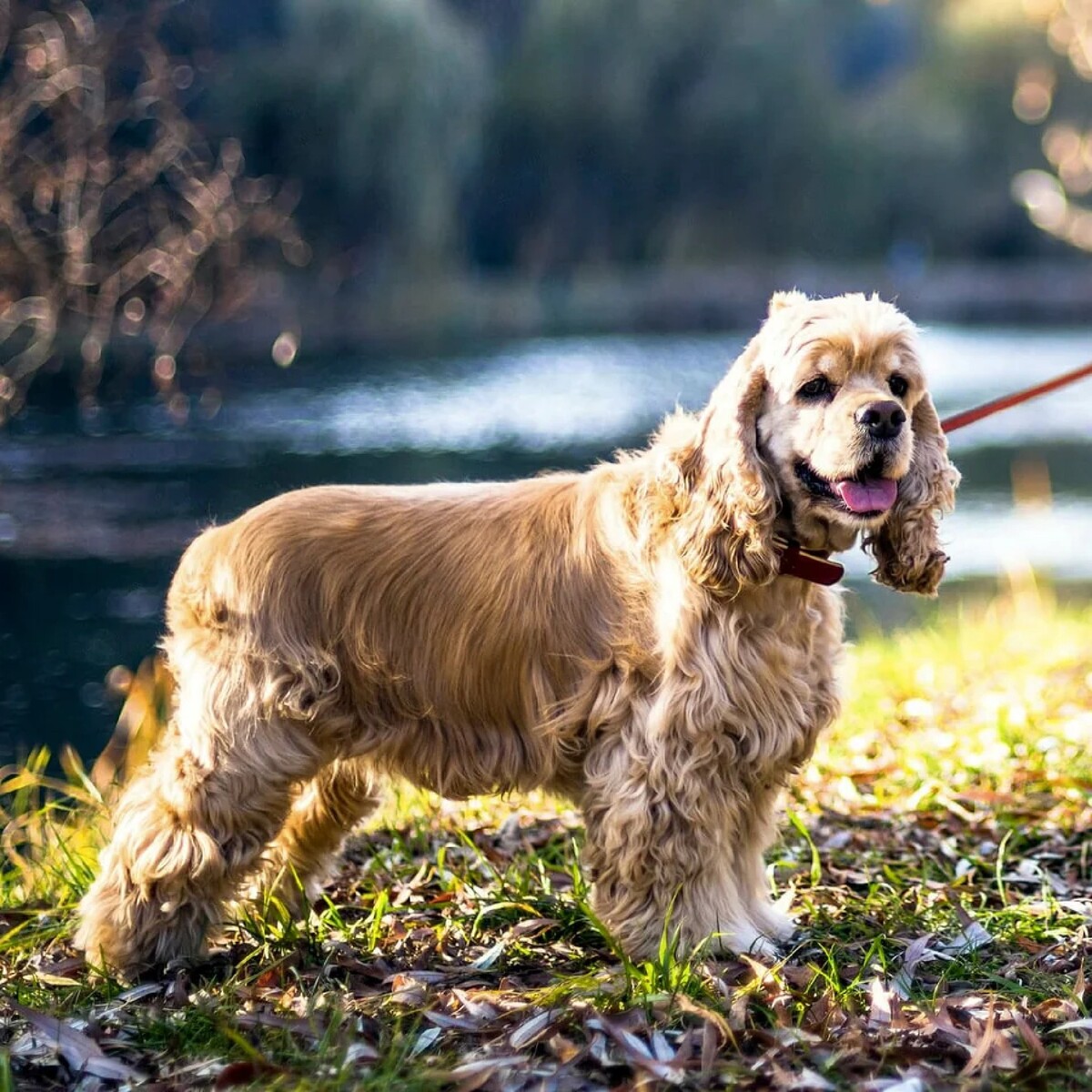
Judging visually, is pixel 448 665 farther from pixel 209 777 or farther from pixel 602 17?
pixel 602 17

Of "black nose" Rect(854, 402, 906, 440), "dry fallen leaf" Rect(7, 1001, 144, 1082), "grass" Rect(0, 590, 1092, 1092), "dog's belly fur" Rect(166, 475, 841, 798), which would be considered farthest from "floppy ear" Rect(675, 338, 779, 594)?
"dry fallen leaf" Rect(7, 1001, 144, 1082)

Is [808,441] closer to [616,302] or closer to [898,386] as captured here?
[898,386]

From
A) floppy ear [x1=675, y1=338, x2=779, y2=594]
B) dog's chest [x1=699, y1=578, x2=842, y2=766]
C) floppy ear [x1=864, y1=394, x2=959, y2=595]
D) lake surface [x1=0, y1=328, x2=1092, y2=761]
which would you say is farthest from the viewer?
lake surface [x1=0, y1=328, x2=1092, y2=761]

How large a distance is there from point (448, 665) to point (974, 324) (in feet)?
97.1

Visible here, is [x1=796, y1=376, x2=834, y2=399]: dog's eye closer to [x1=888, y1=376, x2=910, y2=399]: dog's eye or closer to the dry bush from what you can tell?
[x1=888, y1=376, x2=910, y2=399]: dog's eye

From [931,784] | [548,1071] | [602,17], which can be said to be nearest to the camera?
[548,1071]

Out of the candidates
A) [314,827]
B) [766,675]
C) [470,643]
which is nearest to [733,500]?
[766,675]

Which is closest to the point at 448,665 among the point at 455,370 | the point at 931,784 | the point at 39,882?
the point at 39,882

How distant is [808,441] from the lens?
12.0ft

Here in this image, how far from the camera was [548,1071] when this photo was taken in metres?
3.19

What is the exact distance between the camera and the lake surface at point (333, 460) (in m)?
10.9

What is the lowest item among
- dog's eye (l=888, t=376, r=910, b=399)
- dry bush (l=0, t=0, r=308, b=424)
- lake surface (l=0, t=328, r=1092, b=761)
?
lake surface (l=0, t=328, r=1092, b=761)

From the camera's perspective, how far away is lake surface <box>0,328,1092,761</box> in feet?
35.7

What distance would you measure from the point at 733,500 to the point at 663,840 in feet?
3.08
